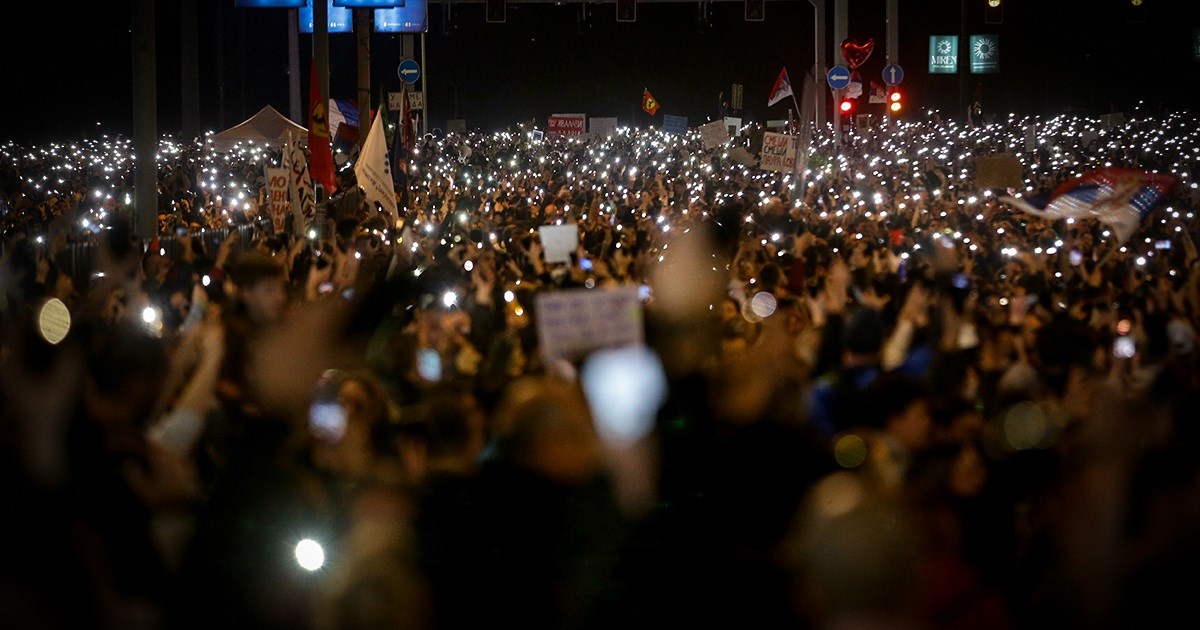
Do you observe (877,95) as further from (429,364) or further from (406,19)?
(429,364)

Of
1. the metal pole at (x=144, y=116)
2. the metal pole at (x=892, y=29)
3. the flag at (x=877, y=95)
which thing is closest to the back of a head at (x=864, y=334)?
the metal pole at (x=144, y=116)

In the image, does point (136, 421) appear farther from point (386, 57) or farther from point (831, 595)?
point (386, 57)

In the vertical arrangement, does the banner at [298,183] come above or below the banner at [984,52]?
below

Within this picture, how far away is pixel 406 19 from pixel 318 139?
10.4 m

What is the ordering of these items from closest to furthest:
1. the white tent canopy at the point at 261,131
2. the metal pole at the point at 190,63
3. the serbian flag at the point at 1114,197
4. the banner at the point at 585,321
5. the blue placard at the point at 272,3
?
the banner at the point at 585,321 < the serbian flag at the point at 1114,197 < the blue placard at the point at 272,3 < the white tent canopy at the point at 261,131 < the metal pole at the point at 190,63

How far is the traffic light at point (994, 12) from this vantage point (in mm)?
29234

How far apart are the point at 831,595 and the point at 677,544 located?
943 millimetres

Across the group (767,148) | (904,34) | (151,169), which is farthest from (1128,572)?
(904,34)

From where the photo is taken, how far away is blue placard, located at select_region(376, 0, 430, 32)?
89.9 feet

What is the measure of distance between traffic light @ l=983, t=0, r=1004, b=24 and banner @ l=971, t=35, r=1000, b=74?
44.2ft

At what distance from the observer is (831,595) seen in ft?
11.7

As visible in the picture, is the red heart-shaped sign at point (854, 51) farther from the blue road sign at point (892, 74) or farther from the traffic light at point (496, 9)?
the traffic light at point (496, 9)

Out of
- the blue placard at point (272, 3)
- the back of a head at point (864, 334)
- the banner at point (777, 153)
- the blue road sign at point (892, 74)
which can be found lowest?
the back of a head at point (864, 334)

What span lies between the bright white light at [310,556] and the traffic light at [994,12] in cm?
2719
